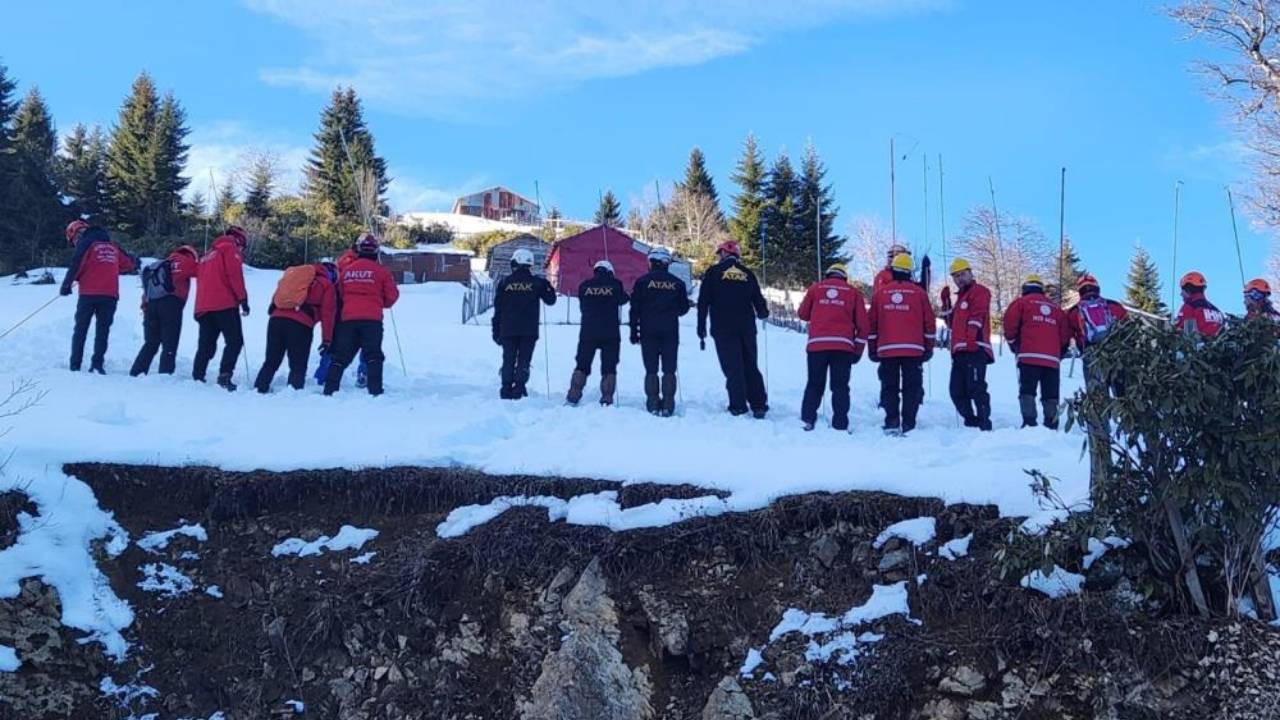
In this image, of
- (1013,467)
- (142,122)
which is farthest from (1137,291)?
(142,122)

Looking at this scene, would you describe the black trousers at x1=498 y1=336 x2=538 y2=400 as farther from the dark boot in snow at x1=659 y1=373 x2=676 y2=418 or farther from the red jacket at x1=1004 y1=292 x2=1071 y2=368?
the red jacket at x1=1004 y1=292 x2=1071 y2=368

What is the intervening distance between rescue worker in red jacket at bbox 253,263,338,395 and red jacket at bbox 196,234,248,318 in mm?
441

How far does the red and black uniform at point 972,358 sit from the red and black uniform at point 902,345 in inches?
20.4

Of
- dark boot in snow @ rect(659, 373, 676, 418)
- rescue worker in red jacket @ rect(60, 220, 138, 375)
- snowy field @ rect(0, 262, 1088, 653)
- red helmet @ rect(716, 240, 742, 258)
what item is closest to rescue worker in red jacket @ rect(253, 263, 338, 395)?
snowy field @ rect(0, 262, 1088, 653)

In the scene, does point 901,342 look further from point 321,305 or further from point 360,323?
point 321,305

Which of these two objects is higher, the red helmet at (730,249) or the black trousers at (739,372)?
the red helmet at (730,249)

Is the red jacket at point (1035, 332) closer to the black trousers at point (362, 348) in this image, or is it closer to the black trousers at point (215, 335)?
the black trousers at point (362, 348)

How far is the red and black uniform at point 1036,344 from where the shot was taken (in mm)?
9812

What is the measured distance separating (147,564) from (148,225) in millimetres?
45488

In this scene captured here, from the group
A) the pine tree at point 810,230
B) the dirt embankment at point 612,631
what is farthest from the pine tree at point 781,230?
the dirt embankment at point 612,631

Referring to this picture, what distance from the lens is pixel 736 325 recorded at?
10.0m

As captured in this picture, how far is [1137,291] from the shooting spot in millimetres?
40125

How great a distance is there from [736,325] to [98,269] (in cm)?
730

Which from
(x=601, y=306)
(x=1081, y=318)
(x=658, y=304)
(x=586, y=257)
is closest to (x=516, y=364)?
(x=601, y=306)
